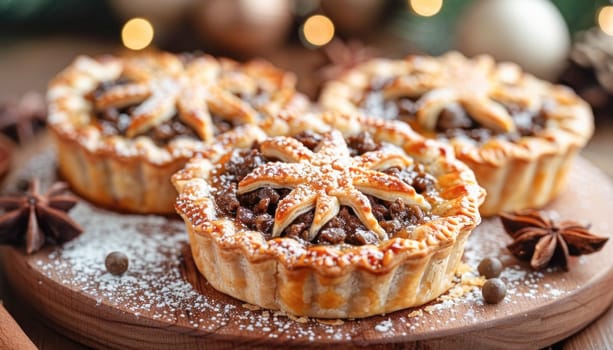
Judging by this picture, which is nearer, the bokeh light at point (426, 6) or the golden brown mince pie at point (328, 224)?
the golden brown mince pie at point (328, 224)

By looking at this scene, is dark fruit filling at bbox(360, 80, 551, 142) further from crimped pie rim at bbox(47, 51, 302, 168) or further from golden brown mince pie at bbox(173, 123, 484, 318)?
golden brown mince pie at bbox(173, 123, 484, 318)

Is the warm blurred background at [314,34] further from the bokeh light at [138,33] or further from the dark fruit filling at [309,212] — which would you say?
the dark fruit filling at [309,212]

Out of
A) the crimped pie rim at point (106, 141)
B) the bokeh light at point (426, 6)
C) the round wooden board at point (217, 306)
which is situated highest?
the bokeh light at point (426, 6)

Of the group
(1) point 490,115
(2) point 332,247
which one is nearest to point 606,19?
(1) point 490,115

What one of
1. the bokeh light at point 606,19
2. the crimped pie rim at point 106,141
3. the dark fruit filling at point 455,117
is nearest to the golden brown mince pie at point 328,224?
the crimped pie rim at point 106,141

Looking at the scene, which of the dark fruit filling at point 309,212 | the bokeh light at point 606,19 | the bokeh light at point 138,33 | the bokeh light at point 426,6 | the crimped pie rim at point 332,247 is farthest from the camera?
the bokeh light at point 138,33

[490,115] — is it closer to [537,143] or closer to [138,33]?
[537,143]
